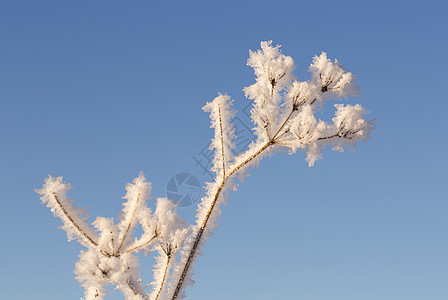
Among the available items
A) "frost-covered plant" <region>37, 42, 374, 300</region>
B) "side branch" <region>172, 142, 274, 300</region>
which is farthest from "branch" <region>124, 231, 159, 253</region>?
"side branch" <region>172, 142, 274, 300</region>

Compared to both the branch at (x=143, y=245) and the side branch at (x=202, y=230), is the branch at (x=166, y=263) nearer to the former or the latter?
the side branch at (x=202, y=230)

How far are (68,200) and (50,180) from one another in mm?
256

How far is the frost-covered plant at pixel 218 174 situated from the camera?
409 cm

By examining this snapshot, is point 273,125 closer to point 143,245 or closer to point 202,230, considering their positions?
point 202,230

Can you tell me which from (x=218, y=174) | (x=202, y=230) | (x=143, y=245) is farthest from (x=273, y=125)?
(x=143, y=245)

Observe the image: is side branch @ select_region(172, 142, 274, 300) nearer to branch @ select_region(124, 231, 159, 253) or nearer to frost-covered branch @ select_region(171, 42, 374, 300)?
frost-covered branch @ select_region(171, 42, 374, 300)

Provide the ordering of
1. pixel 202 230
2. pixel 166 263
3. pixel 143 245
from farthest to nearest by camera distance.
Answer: pixel 166 263, pixel 202 230, pixel 143 245

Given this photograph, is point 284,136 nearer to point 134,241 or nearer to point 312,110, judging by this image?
point 312,110

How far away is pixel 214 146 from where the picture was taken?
14.4 ft

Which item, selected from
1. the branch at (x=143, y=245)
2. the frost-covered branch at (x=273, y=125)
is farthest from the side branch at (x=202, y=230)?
the branch at (x=143, y=245)

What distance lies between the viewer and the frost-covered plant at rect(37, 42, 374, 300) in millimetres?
4086

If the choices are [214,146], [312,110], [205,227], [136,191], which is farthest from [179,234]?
[312,110]

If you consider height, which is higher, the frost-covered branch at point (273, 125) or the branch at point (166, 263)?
the frost-covered branch at point (273, 125)

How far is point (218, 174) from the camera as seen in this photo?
4.39m
